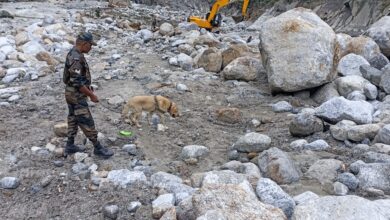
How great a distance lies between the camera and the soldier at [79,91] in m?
5.40

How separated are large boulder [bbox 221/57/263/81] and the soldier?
4.32m

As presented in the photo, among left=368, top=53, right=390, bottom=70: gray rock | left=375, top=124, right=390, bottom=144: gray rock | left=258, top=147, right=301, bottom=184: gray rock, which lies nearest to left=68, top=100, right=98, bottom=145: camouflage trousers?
left=258, top=147, right=301, bottom=184: gray rock

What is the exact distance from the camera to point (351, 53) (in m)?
9.74

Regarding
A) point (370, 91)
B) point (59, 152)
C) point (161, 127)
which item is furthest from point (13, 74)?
point (370, 91)

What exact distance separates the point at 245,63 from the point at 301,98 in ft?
5.48

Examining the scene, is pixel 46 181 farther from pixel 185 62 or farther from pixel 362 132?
pixel 185 62

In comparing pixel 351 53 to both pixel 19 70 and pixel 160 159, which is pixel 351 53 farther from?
pixel 19 70

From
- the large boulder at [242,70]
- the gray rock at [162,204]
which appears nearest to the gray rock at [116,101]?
the large boulder at [242,70]

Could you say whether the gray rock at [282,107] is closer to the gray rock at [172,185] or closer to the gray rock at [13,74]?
the gray rock at [172,185]

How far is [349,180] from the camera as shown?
5.02 m

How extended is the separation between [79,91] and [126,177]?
119cm

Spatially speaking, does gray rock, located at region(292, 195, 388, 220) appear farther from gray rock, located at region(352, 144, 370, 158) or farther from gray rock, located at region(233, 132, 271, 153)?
gray rock, located at region(233, 132, 271, 153)

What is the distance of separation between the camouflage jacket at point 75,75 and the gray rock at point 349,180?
306 centimetres

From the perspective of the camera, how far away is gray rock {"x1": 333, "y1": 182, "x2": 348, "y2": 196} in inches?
191
